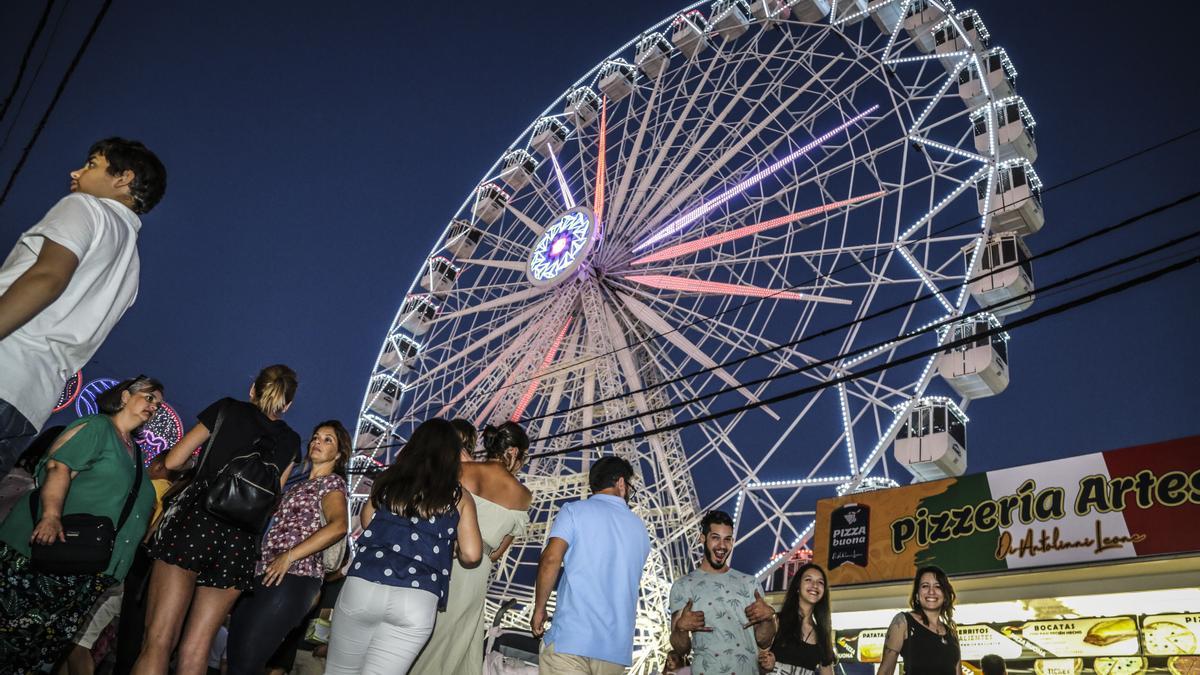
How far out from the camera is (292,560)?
391 cm

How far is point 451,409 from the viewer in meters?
17.2

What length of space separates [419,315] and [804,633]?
1616 centimetres

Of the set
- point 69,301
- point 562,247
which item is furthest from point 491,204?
point 69,301

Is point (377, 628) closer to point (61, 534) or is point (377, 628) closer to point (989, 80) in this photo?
point (61, 534)

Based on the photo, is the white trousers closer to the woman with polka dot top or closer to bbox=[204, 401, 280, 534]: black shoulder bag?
the woman with polka dot top

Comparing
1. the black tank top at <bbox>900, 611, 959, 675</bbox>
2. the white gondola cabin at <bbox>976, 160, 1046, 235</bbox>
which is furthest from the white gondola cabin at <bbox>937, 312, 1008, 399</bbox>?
the black tank top at <bbox>900, 611, 959, 675</bbox>

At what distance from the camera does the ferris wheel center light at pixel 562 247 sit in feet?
52.2

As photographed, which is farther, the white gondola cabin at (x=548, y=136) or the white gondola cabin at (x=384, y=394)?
the white gondola cabin at (x=548, y=136)

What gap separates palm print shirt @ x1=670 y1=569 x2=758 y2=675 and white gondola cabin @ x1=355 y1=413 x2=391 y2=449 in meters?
15.1

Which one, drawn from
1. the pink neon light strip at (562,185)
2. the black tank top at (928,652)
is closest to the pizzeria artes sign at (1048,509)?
the black tank top at (928,652)

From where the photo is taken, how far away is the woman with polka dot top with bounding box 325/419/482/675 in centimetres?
317

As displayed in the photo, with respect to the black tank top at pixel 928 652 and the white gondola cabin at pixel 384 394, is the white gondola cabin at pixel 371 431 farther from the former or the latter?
the black tank top at pixel 928 652

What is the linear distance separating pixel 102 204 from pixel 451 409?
1448 cm

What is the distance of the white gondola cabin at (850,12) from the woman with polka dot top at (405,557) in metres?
15.6
